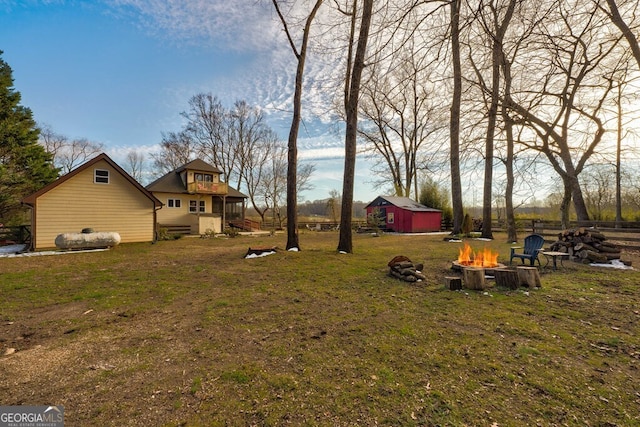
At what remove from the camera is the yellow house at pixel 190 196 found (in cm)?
2103

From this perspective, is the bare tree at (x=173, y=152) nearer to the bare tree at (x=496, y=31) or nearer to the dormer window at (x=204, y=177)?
the dormer window at (x=204, y=177)

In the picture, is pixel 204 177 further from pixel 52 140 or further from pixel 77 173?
pixel 52 140

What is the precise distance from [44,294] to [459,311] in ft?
26.4

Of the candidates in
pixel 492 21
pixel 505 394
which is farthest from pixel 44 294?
pixel 492 21

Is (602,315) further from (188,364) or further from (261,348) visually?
(188,364)

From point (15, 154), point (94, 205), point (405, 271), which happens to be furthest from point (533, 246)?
point (15, 154)

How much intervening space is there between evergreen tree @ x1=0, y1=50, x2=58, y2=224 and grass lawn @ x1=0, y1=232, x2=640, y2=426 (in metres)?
15.2

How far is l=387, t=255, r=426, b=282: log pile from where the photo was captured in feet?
20.5

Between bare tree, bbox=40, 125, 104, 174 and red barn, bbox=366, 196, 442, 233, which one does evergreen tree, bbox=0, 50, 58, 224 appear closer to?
bare tree, bbox=40, 125, 104, 174

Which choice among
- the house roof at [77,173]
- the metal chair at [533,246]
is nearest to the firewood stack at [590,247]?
the metal chair at [533,246]

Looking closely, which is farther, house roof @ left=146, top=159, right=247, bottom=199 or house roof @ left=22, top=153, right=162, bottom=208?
house roof @ left=146, top=159, right=247, bottom=199

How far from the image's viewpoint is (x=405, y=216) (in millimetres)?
24359

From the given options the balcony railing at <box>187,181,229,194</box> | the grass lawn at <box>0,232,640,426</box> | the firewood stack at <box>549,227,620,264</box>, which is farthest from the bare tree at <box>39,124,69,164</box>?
the firewood stack at <box>549,227,620,264</box>

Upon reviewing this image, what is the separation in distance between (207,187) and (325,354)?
72.7 feet
